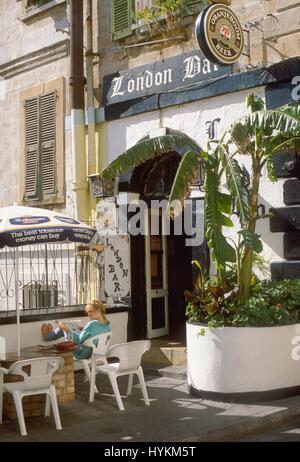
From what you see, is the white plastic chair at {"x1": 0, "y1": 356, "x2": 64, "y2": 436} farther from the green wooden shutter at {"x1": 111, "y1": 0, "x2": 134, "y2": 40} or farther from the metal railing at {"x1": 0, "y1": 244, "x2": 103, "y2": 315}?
the green wooden shutter at {"x1": 111, "y1": 0, "x2": 134, "y2": 40}

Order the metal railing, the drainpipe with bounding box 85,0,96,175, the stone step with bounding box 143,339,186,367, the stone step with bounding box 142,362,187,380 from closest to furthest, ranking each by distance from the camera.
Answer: the stone step with bounding box 142,362,187,380
the stone step with bounding box 143,339,186,367
the metal railing
the drainpipe with bounding box 85,0,96,175

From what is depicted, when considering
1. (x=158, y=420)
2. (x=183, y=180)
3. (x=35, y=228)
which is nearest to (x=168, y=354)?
(x=158, y=420)

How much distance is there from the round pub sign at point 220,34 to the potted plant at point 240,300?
3.84 ft

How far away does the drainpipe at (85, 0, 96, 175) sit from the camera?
12.0m

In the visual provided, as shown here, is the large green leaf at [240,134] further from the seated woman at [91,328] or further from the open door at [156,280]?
the open door at [156,280]

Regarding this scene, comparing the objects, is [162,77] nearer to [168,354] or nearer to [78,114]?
[78,114]

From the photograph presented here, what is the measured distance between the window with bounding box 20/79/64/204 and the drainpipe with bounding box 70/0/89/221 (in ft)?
2.06

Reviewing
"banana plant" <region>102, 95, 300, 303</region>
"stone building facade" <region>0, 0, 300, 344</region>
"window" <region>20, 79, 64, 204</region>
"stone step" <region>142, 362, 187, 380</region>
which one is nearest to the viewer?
"banana plant" <region>102, 95, 300, 303</region>

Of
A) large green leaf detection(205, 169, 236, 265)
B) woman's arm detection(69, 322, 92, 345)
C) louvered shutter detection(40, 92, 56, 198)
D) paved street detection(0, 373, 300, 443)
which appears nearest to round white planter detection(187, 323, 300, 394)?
paved street detection(0, 373, 300, 443)

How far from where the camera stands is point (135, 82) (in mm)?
11516

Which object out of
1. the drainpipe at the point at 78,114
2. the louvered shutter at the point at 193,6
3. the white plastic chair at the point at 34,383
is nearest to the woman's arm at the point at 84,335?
the white plastic chair at the point at 34,383

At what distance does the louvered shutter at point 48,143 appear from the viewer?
1284cm

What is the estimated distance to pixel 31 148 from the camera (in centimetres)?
1332

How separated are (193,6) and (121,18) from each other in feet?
5.51
